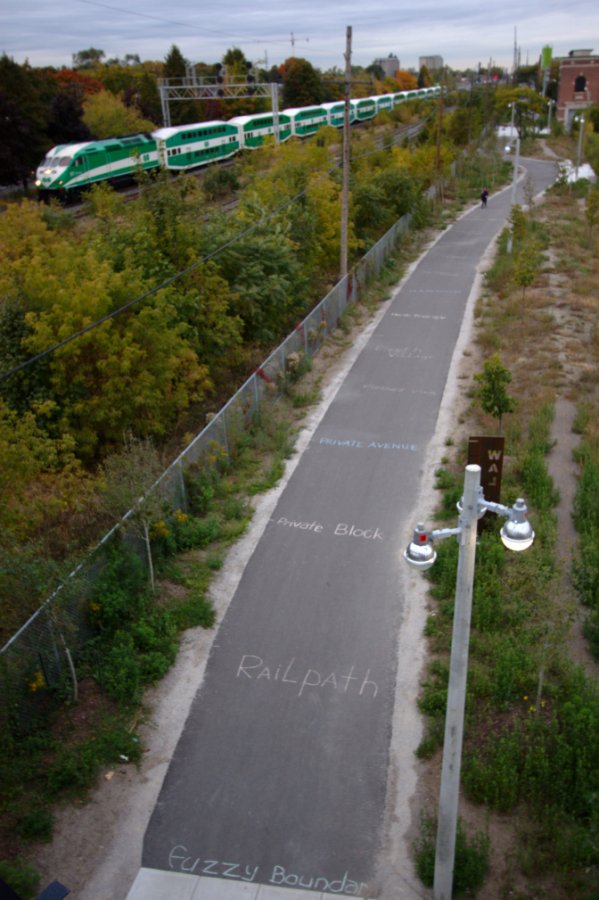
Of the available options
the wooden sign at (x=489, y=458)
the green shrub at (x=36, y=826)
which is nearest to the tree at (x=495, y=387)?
the wooden sign at (x=489, y=458)

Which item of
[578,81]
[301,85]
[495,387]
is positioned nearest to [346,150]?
[495,387]

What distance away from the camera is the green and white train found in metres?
41.1

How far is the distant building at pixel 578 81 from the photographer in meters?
97.9

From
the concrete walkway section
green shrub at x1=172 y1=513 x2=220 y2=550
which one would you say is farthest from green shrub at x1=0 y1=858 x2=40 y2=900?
green shrub at x1=172 y1=513 x2=220 y2=550

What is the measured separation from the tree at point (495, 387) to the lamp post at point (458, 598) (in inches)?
404

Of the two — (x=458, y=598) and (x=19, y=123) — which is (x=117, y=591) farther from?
(x=19, y=123)

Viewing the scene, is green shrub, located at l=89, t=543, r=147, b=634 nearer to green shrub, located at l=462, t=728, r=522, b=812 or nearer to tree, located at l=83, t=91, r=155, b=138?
green shrub, located at l=462, t=728, r=522, b=812

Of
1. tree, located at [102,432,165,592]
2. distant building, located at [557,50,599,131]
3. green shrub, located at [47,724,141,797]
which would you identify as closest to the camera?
green shrub, located at [47,724,141,797]

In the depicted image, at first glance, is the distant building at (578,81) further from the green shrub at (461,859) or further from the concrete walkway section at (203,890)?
the concrete walkway section at (203,890)

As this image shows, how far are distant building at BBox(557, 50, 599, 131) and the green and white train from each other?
149ft

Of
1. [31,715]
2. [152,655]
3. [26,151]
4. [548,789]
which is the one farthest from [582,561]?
[26,151]

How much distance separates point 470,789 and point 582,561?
5409 millimetres

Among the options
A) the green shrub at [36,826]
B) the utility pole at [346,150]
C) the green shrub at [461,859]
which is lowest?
the green shrub at [461,859]

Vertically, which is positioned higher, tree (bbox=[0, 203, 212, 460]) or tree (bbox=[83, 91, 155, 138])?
tree (bbox=[83, 91, 155, 138])
